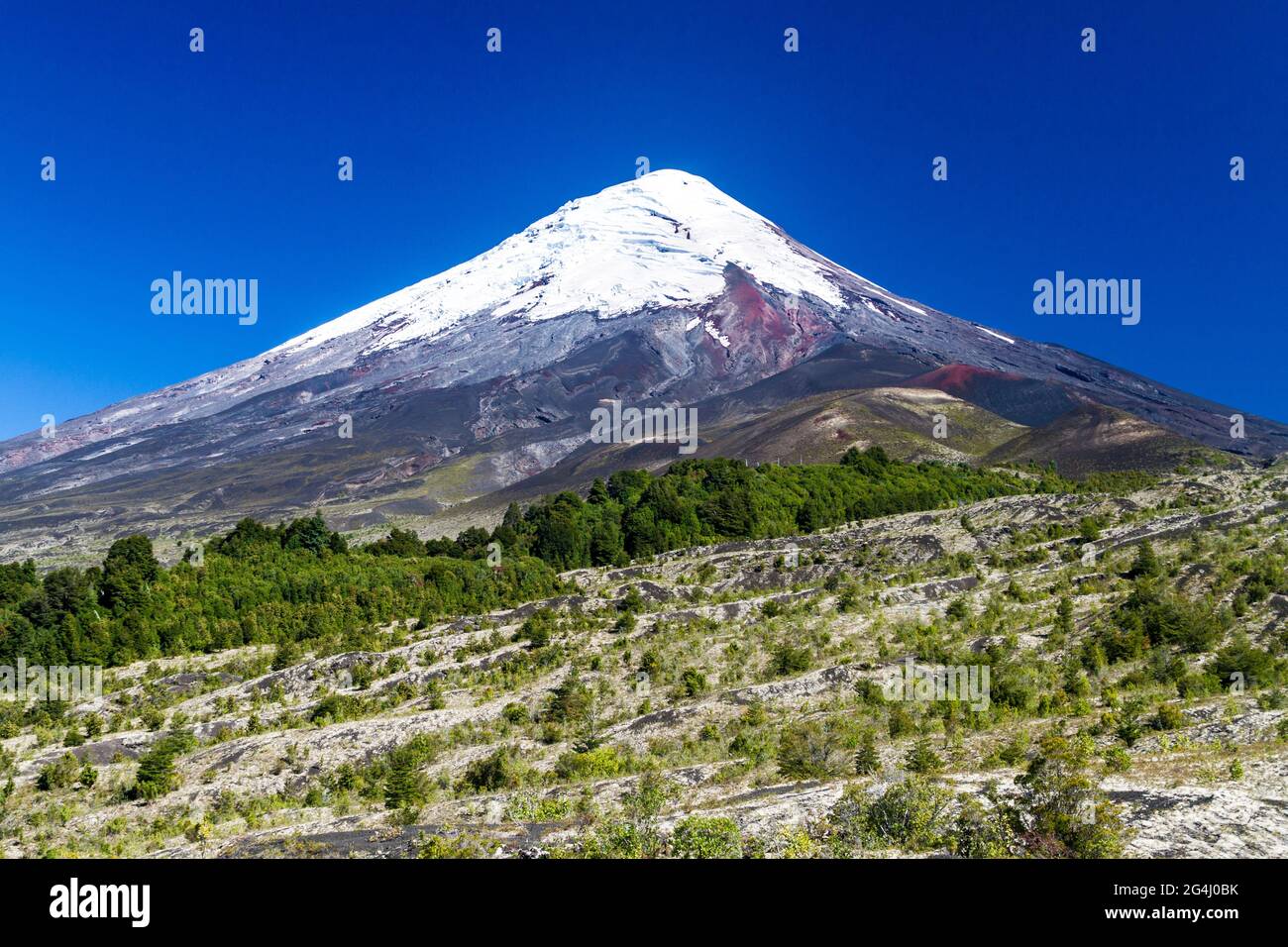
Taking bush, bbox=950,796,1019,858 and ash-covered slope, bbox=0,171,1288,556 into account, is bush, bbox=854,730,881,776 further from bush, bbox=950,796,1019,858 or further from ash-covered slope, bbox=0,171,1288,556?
ash-covered slope, bbox=0,171,1288,556

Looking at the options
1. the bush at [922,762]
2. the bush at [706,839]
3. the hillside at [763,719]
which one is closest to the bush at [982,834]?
the hillside at [763,719]

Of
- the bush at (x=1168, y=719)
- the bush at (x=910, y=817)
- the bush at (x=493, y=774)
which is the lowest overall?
the bush at (x=493, y=774)

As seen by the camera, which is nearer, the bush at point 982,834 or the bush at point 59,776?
the bush at point 982,834

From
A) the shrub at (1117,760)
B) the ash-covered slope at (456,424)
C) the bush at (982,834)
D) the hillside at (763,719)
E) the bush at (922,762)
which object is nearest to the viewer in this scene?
the bush at (982,834)

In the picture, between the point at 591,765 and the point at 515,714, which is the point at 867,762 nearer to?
the point at 591,765

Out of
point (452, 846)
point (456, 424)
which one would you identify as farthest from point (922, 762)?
point (456, 424)

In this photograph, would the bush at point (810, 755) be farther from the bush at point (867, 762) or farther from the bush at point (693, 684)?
the bush at point (693, 684)

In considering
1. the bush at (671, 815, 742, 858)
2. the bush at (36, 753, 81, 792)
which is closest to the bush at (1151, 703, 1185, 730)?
the bush at (671, 815, 742, 858)
